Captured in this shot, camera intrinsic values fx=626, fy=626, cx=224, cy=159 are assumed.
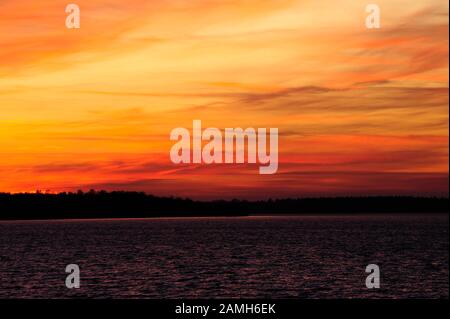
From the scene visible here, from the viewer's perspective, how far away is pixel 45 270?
81312 millimetres

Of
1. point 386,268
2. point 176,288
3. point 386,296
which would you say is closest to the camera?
point 386,296

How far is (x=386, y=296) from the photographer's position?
5659 cm

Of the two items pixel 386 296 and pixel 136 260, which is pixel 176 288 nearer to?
pixel 386 296

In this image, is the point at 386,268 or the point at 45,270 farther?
the point at 386,268

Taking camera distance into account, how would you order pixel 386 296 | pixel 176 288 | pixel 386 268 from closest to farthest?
pixel 386 296 < pixel 176 288 < pixel 386 268

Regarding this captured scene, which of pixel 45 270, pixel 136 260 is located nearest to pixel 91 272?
pixel 45 270
